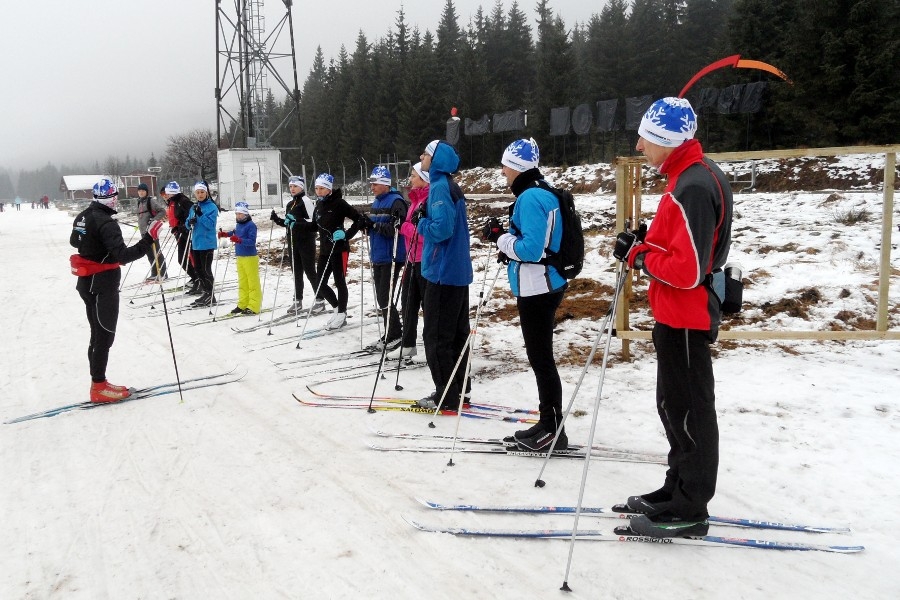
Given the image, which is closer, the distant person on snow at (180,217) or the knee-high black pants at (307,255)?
the knee-high black pants at (307,255)

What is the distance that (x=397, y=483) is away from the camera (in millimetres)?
4156

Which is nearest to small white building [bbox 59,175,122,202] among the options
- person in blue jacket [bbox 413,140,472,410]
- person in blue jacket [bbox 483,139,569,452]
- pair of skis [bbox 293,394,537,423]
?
pair of skis [bbox 293,394,537,423]

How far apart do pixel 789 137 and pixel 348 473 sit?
29803 millimetres

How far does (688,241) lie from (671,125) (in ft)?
2.11

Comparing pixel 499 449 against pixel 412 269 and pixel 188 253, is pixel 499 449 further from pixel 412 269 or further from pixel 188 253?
pixel 188 253

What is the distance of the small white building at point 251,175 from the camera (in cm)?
3186

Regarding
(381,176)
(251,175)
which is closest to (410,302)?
(381,176)

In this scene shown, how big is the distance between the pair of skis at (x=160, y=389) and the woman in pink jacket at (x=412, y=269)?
6.05ft

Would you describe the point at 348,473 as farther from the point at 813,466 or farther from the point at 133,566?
the point at 813,466

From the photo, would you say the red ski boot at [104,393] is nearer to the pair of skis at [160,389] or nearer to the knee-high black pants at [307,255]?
the pair of skis at [160,389]

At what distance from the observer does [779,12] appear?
1214 inches

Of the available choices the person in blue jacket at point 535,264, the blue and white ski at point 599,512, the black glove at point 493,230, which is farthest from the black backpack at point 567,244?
the blue and white ski at point 599,512

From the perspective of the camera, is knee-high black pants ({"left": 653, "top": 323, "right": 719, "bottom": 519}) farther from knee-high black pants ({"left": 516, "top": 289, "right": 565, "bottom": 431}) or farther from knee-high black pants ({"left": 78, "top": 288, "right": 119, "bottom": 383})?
knee-high black pants ({"left": 78, "top": 288, "right": 119, "bottom": 383})

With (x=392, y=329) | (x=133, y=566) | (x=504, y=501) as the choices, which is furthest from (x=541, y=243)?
(x=392, y=329)
